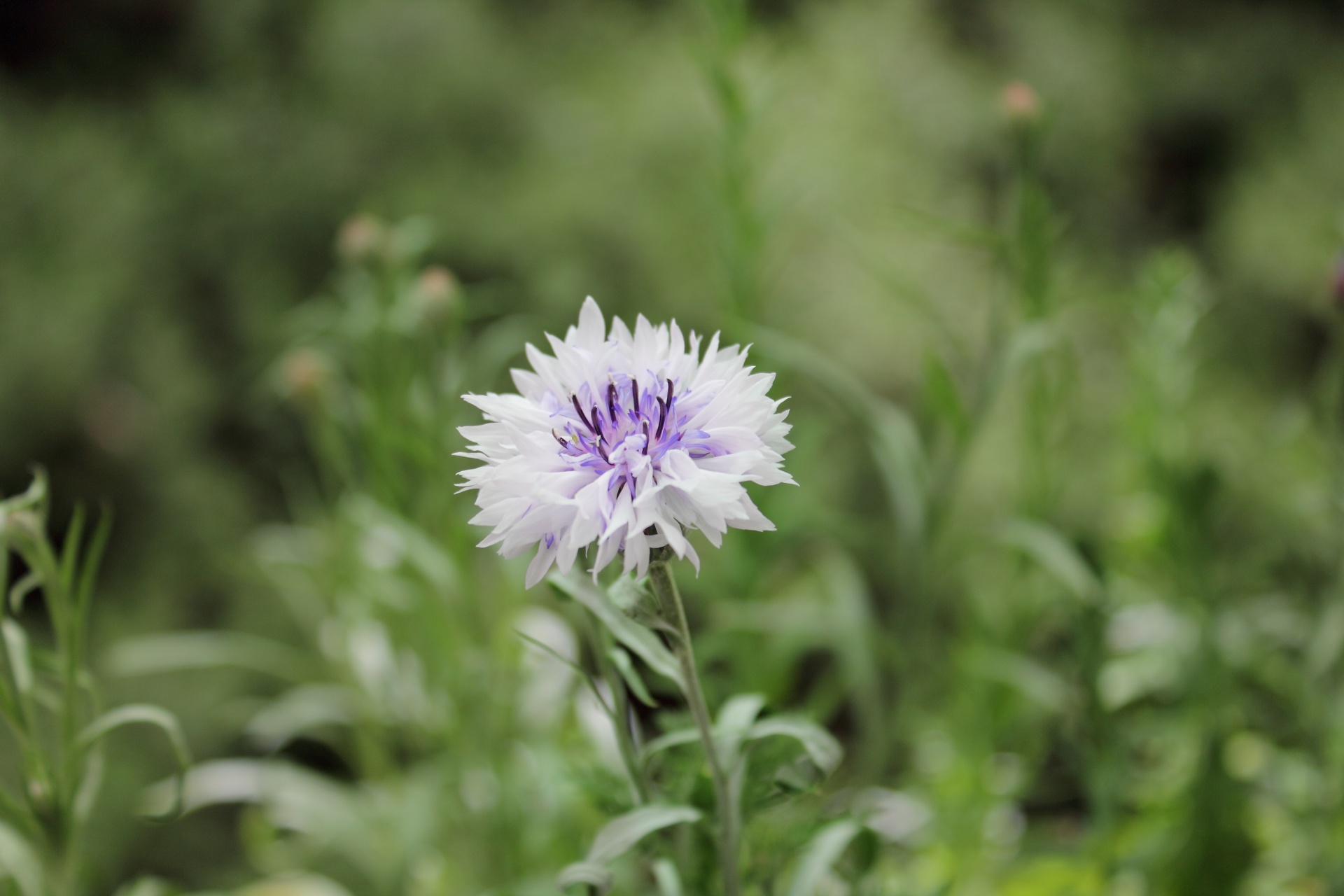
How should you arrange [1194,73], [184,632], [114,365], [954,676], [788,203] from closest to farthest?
1. [788,203]
2. [954,676]
3. [184,632]
4. [114,365]
5. [1194,73]

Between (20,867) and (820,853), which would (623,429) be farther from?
(20,867)

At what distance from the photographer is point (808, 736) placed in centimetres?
37

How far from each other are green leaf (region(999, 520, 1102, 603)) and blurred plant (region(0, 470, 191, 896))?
457mm

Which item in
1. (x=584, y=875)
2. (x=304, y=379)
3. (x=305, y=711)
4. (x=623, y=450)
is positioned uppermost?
(x=304, y=379)

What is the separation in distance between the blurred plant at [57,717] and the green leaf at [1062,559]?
46 cm

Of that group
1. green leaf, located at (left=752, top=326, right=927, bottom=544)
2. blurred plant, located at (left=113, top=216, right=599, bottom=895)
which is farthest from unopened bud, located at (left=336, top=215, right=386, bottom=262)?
green leaf, located at (left=752, top=326, right=927, bottom=544)

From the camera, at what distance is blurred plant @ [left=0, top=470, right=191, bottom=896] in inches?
16.0

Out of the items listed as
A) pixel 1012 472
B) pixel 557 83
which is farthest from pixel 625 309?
pixel 1012 472

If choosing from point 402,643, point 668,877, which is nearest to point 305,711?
point 402,643

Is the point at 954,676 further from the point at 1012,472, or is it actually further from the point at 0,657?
the point at 0,657

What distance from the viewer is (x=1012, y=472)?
125 centimetres

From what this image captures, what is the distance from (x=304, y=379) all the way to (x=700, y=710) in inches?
16.4

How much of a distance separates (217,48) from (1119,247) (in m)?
1.47

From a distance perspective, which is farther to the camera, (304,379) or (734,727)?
(304,379)
